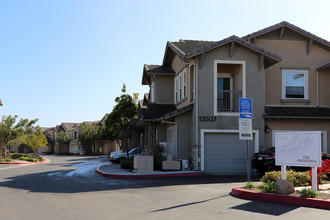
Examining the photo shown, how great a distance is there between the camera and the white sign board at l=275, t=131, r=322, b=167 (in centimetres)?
1003

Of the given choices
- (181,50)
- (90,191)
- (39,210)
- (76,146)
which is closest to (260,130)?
(181,50)

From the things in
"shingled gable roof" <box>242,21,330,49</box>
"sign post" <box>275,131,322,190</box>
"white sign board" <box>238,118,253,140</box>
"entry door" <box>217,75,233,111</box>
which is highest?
"shingled gable roof" <box>242,21,330,49</box>

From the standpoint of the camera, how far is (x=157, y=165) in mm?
20469

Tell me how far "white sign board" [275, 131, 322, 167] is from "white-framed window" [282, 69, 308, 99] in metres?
10.9

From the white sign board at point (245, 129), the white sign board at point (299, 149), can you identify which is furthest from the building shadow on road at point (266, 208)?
the white sign board at point (245, 129)

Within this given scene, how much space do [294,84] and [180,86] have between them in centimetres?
650

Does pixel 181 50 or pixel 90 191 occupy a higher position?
pixel 181 50

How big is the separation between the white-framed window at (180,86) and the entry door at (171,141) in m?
1.98

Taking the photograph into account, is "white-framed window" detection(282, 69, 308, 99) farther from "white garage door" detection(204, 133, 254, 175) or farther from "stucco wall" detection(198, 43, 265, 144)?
Result: "white garage door" detection(204, 133, 254, 175)

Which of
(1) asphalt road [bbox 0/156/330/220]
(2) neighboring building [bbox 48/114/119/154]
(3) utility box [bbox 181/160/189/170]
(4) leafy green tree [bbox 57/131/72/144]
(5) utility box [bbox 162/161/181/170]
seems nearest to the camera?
(1) asphalt road [bbox 0/156/330/220]

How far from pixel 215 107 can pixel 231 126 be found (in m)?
1.25

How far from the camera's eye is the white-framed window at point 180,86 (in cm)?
2145

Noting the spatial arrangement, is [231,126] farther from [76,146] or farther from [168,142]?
[76,146]

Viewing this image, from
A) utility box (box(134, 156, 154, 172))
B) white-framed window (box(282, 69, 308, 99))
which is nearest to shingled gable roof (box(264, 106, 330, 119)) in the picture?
white-framed window (box(282, 69, 308, 99))
